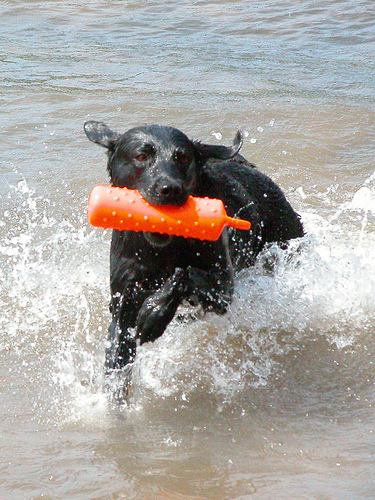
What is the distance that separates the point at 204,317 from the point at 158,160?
1414 millimetres

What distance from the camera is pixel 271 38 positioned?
41.8 feet

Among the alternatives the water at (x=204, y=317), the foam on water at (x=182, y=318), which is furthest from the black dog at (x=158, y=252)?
the water at (x=204, y=317)

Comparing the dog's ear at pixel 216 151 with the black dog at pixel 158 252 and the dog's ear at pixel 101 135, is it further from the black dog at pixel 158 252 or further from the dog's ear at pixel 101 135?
the dog's ear at pixel 101 135

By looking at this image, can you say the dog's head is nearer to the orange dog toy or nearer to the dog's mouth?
the orange dog toy

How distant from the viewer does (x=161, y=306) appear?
13.5ft

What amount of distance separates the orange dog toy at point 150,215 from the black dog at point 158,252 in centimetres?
6

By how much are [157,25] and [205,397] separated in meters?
10.4

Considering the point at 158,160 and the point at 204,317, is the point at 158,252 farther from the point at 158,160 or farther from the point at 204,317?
the point at 204,317

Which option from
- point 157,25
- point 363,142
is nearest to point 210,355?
point 363,142

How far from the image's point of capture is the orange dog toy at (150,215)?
3.84 m

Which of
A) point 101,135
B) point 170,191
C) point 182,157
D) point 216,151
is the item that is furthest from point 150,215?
point 101,135

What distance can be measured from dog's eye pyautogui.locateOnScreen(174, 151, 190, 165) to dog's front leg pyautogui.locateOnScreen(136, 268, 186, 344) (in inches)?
25.1

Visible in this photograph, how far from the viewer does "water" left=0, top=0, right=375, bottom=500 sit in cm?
374

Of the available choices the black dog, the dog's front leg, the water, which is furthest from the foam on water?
the dog's front leg
